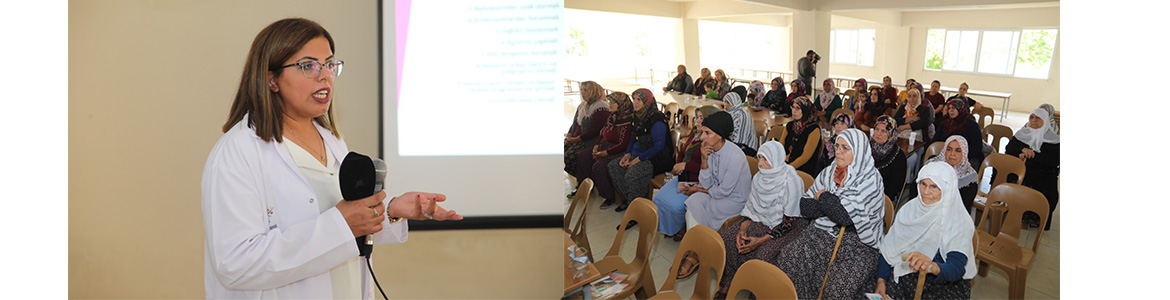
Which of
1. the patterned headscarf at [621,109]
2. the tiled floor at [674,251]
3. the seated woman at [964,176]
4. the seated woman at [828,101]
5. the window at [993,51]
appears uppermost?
the window at [993,51]

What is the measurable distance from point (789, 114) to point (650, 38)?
2372 mm

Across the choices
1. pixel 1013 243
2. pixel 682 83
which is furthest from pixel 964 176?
pixel 682 83

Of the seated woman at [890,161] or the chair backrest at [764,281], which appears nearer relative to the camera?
the chair backrest at [764,281]

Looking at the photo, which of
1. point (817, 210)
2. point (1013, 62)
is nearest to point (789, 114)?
point (817, 210)

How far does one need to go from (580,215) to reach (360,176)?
1661mm

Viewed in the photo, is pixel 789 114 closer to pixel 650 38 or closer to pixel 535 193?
pixel 650 38

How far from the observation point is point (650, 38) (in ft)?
9.94

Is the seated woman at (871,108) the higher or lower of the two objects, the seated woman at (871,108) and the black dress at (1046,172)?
the higher

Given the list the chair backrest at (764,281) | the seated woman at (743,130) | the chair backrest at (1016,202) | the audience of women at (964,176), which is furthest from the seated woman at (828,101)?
the chair backrest at (764,281)

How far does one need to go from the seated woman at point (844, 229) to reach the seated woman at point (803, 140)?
1.19 m

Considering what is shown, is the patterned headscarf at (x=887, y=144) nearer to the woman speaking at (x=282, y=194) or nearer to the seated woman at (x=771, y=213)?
the seated woman at (x=771, y=213)

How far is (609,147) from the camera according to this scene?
9.40 ft

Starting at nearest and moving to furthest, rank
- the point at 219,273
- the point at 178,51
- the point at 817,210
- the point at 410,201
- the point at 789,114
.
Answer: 1. the point at 219,273
2. the point at 410,201
3. the point at 178,51
4. the point at 817,210
5. the point at 789,114

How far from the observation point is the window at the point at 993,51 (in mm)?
5648
